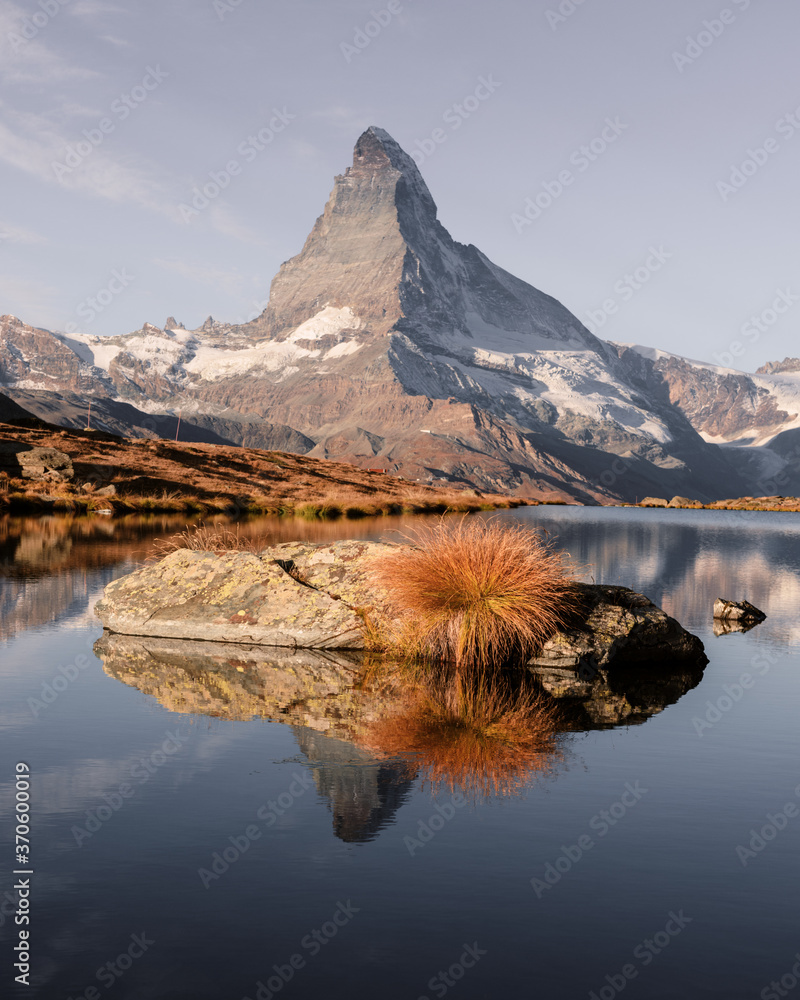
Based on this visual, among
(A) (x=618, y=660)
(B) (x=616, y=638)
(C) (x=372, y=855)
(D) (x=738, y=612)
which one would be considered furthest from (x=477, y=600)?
(D) (x=738, y=612)

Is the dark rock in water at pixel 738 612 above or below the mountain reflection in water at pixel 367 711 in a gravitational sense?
above

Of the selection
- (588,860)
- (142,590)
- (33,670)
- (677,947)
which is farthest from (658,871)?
(142,590)

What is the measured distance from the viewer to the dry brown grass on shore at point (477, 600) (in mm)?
14883

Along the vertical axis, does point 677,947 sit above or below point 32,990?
above

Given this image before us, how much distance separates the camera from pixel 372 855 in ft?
23.1

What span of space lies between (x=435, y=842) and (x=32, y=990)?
3.22 meters

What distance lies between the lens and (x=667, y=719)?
38.4 ft

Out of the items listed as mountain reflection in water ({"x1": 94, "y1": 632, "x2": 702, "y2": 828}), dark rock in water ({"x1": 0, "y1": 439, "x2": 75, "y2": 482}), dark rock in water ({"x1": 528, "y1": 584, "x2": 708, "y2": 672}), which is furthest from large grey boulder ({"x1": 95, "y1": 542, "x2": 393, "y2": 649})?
dark rock in water ({"x1": 0, "y1": 439, "x2": 75, "y2": 482})

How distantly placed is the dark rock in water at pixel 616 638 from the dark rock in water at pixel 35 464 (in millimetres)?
62066

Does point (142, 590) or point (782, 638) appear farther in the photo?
point (782, 638)

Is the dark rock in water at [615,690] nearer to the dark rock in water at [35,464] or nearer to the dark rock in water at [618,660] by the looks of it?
the dark rock in water at [618,660]

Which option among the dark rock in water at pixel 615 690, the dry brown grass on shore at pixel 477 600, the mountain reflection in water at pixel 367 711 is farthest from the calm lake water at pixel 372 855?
the dry brown grass on shore at pixel 477 600

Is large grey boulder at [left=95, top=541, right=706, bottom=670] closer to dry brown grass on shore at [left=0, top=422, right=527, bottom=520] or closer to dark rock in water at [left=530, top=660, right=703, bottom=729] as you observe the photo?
A: dark rock in water at [left=530, top=660, right=703, bottom=729]

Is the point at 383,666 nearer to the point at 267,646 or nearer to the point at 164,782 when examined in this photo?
the point at 267,646
